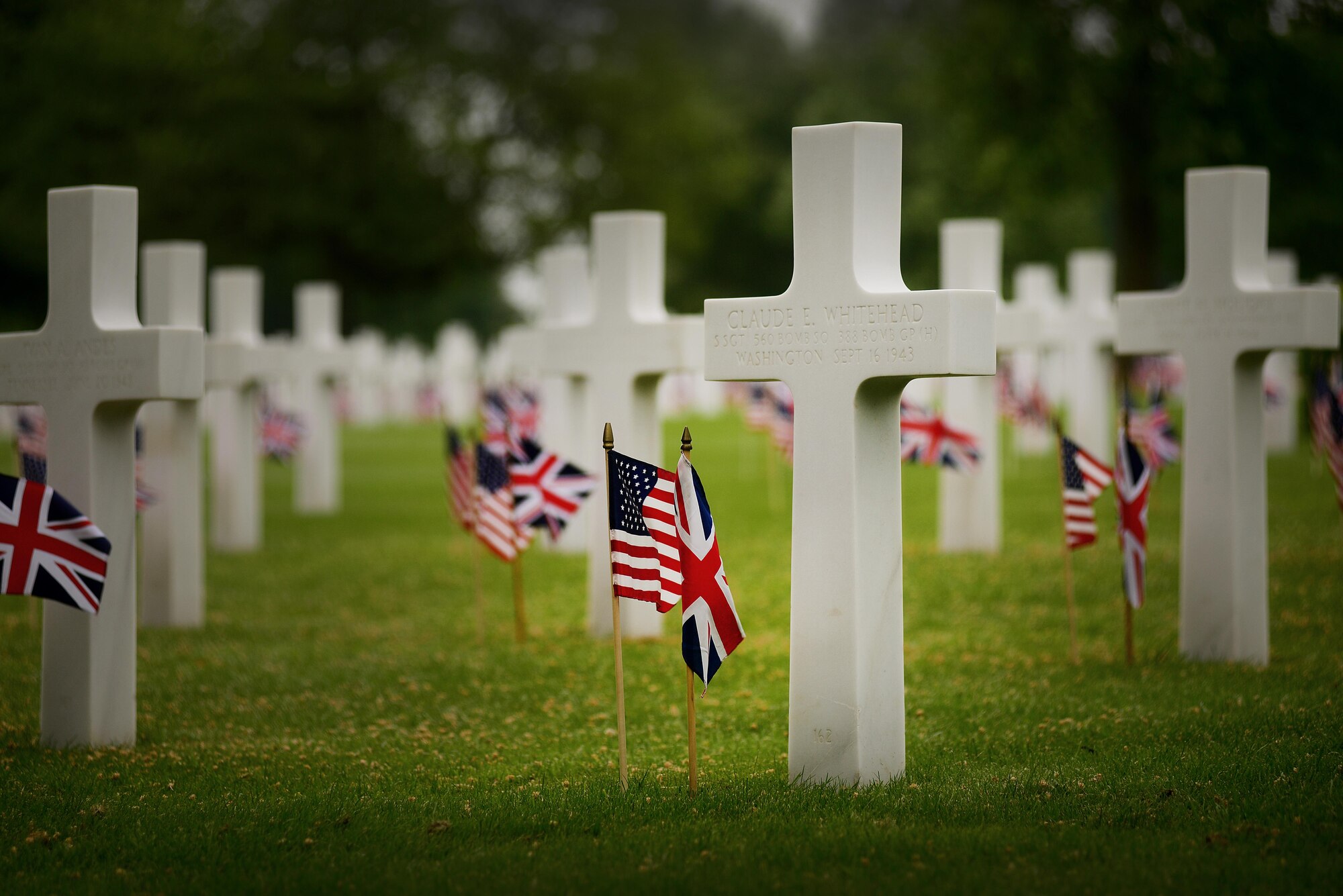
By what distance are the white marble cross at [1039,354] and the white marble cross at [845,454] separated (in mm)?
8486

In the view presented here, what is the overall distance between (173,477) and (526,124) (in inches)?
1306

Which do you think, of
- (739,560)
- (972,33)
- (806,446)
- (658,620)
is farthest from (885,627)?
(972,33)

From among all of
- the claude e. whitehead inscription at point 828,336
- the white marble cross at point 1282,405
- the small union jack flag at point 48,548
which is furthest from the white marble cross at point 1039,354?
the small union jack flag at point 48,548

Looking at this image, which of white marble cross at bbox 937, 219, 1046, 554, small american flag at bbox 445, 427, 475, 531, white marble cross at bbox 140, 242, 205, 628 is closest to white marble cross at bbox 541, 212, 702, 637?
small american flag at bbox 445, 427, 475, 531

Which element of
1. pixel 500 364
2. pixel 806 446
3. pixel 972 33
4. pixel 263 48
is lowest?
pixel 806 446

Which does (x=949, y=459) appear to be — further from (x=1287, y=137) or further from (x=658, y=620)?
(x=1287, y=137)

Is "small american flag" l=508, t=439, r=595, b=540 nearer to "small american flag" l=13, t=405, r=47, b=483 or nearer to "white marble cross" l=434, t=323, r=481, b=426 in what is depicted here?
"small american flag" l=13, t=405, r=47, b=483

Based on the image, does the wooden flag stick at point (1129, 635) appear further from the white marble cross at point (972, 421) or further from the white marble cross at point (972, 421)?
the white marble cross at point (972, 421)

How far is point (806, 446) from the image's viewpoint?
8070 millimetres

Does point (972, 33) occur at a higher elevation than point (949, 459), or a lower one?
higher

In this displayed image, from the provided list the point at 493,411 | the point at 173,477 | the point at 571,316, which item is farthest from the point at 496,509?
the point at 493,411

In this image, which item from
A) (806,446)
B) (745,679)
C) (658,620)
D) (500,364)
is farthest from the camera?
(500,364)

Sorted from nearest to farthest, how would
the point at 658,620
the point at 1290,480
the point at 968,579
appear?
the point at 658,620 < the point at 968,579 < the point at 1290,480

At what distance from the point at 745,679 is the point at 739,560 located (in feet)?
A: 21.1
